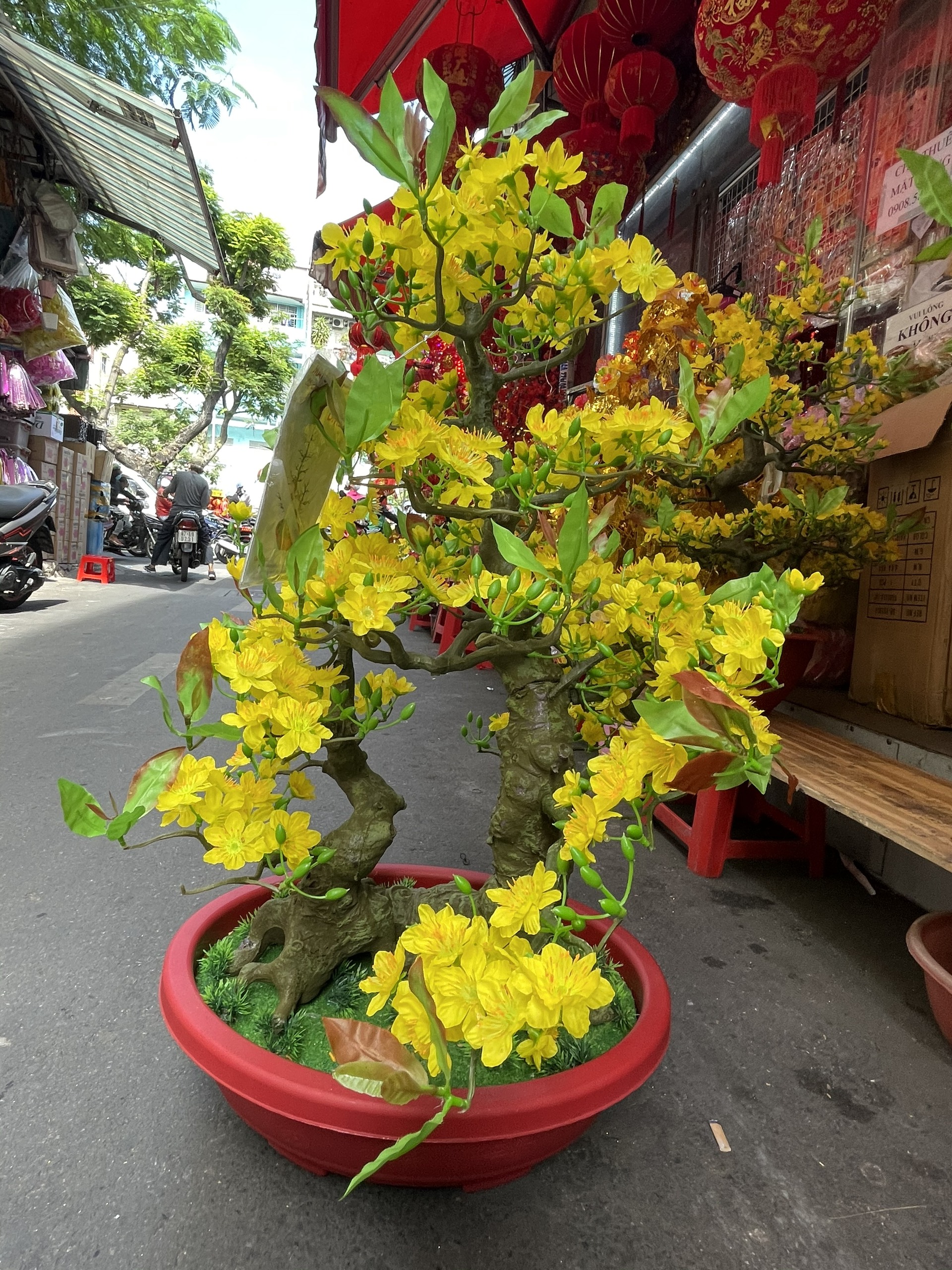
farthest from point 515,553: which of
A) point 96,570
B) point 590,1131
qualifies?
point 96,570

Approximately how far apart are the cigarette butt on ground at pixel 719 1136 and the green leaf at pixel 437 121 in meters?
1.25

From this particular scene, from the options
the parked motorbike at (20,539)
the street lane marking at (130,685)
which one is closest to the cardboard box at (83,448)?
the parked motorbike at (20,539)

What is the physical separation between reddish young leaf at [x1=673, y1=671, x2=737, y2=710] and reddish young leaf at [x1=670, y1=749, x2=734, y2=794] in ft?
0.13

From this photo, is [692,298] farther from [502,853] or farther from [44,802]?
[44,802]

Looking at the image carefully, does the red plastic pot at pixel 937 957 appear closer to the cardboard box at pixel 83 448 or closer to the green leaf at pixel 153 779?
the green leaf at pixel 153 779

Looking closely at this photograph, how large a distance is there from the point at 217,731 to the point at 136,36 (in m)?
8.78

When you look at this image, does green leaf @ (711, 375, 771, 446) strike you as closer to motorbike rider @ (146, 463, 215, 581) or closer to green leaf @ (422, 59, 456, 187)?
green leaf @ (422, 59, 456, 187)

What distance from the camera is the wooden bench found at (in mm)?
1207

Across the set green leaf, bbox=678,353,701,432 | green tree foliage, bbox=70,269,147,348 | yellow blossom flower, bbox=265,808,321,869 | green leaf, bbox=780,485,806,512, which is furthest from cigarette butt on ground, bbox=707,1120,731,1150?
green tree foliage, bbox=70,269,147,348

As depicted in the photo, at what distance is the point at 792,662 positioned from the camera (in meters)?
1.78

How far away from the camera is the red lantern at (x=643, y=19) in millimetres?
2240

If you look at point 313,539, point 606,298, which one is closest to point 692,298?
point 606,298

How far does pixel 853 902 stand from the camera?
1.80 meters

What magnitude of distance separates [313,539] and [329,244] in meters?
0.40
